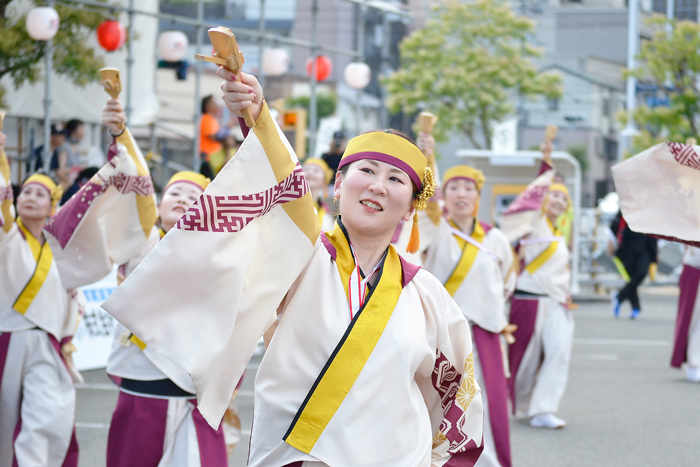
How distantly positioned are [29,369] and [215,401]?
2.78 m

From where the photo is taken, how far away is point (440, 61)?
29.8 meters

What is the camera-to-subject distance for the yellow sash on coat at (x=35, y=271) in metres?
4.94

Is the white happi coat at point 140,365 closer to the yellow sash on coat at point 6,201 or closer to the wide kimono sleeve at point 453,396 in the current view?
the yellow sash on coat at point 6,201

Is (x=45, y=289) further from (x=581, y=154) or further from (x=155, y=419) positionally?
(x=581, y=154)

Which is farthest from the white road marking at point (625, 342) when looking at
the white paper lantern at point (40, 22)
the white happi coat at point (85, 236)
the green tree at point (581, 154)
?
the green tree at point (581, 154)

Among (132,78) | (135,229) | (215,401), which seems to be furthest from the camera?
(132,78)

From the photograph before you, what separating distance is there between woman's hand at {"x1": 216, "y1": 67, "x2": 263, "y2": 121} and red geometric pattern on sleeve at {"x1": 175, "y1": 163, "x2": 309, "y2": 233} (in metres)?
0.23

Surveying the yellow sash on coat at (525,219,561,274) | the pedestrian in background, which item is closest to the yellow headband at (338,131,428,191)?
the yellow sash on coat at (525,219,561,274)

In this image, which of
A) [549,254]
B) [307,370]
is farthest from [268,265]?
[549,254]

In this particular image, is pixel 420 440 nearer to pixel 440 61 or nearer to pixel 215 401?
pixel 215 401

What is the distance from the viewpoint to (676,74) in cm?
2345

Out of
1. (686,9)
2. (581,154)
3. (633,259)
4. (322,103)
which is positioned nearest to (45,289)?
(633,259)

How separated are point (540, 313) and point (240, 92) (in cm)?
569

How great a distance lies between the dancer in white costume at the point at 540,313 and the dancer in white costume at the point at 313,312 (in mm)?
4557
